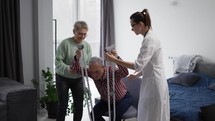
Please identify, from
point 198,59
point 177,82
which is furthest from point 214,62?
point 177,82

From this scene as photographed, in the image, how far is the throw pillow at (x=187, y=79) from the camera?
4.03 m

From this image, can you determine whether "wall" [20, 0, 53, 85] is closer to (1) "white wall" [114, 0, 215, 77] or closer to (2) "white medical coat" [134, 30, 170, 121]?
(1) "white wall" [114, 0, 215, 77]

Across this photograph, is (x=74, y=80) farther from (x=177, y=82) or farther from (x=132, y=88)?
(x=177, y=82)

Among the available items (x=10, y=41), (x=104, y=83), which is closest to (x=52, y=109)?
(x=10, y=41)

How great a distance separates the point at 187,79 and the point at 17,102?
2.54 m

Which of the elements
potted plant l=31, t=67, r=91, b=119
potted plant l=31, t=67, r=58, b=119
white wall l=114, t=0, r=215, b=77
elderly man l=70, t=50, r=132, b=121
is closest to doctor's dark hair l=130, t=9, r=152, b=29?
elderly man l=70, t=50, r=132, b=121

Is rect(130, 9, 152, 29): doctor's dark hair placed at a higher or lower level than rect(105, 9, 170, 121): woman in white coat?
higher

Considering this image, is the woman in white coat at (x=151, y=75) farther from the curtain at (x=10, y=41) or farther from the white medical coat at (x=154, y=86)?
the curtain at (x=10, y=41)

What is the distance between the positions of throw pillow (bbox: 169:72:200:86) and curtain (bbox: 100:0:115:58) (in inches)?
85.4

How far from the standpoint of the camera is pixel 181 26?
4719 mm

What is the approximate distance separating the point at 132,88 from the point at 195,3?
7.85 feet

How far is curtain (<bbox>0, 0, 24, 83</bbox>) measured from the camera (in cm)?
362

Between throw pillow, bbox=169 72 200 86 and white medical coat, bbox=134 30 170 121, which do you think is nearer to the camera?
white medical coat, bbox=134 30 170 121

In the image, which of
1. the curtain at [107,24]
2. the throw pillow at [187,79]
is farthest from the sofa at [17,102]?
the curtain at [107,24]
